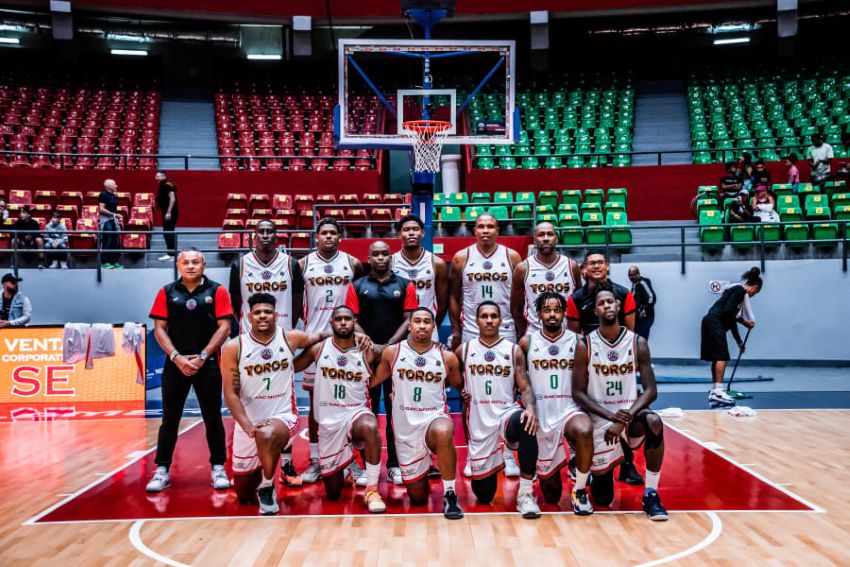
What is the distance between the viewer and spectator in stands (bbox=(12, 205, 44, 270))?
11.8m

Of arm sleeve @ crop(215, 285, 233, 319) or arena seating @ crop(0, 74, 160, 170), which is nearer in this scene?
arm sleeve @ crop(215, 285, 233, 319)

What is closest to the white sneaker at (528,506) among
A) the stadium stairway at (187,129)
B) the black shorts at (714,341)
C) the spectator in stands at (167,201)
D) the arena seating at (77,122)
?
the black shorts at (714,341)

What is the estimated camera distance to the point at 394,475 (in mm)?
5512

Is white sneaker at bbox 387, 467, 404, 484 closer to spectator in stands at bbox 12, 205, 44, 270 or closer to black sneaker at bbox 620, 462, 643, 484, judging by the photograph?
black sneaker at bbox 620, 462, 643, 484

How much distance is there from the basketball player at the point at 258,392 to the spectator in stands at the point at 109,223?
25.3ft

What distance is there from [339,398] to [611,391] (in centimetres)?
176

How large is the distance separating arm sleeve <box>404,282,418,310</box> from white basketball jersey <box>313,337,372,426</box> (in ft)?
1.93

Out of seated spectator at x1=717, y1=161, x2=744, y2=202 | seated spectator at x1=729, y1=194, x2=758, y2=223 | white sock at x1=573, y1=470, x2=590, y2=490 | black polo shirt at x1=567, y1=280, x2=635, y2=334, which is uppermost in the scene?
seated spectator at x1=717, y1=161, x2=744, y2=202

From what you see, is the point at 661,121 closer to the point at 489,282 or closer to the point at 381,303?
the point at 489,282

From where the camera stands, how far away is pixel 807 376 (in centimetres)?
1081

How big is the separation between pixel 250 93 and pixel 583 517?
18789mm

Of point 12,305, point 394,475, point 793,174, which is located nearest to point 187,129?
point 12,305

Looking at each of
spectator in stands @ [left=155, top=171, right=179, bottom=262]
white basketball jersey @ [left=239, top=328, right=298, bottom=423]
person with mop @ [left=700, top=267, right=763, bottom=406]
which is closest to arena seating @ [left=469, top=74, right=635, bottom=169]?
spectator in stands @ [left=155, top=171, right=179, bottom=262]

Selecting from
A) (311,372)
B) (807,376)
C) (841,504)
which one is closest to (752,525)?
(841,504)
